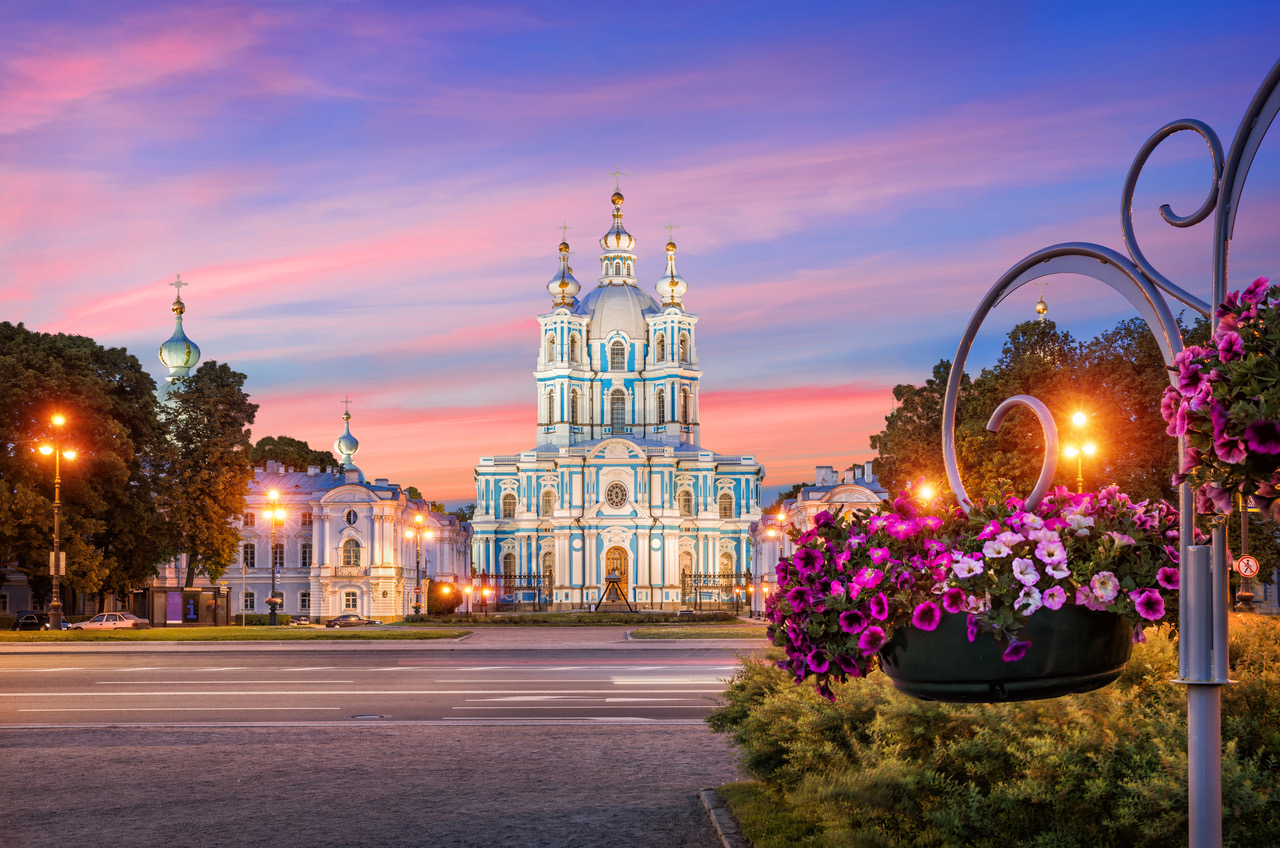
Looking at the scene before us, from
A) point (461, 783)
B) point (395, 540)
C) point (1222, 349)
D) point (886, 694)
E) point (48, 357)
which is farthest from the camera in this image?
point (395, 540)

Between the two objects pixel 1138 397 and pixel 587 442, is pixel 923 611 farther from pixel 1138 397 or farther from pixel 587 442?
pixel 587 442

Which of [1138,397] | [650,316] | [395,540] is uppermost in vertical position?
[650,316]

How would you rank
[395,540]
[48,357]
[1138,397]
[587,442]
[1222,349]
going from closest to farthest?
[1222,349]
[1138,397]
[48,357]
[395,540]
[587,442]

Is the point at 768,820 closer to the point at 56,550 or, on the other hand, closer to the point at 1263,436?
the point at 1263,436

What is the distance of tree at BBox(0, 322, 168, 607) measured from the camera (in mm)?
50875

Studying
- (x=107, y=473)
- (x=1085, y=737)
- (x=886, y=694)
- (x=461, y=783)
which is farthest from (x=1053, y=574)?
(x=107, y=473)

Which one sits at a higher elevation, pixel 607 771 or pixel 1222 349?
pixel 1222 349

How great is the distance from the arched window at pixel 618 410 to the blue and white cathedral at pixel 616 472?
0.46 ft

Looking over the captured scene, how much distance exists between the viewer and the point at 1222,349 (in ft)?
12.4

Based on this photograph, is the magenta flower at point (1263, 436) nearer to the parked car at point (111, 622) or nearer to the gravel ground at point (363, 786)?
the gravel ground at point (363, 786)

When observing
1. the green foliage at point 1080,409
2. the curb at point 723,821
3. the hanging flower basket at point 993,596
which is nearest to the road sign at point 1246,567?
the green foliage at point 1080,409

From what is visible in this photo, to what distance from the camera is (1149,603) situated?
191 inches

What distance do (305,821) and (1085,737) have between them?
256 inches

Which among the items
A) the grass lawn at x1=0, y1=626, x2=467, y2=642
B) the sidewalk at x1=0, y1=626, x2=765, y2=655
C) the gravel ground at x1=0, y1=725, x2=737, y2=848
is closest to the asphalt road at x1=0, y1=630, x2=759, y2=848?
the gravel ground at x1=0, y1=725, x2=737, y2=848
